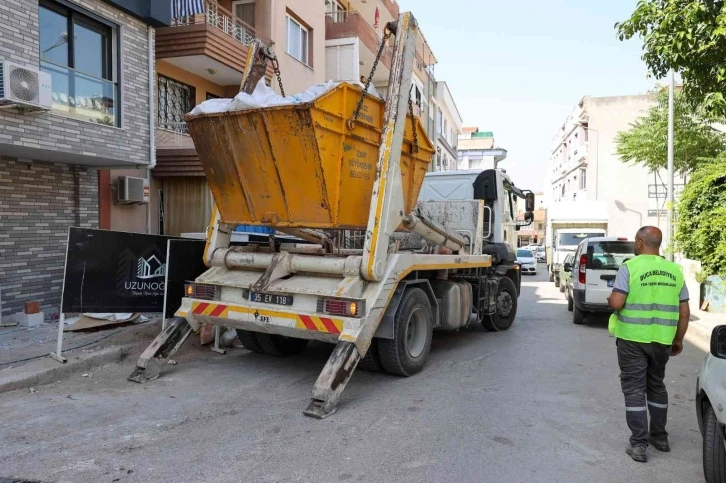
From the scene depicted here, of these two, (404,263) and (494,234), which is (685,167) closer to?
(494,234)

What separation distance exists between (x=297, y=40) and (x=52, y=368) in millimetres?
13910

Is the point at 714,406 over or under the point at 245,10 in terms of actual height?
under

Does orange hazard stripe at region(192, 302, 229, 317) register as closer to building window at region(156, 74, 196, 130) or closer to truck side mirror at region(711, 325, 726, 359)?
truck side mirror at region(711, 325, 726, 359)

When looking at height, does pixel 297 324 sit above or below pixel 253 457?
above

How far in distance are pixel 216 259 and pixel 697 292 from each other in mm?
10377

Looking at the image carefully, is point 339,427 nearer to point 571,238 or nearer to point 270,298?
point 270,298

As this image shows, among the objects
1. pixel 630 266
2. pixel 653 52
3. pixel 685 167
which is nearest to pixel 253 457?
pixel 630 266

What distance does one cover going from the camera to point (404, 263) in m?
5.96

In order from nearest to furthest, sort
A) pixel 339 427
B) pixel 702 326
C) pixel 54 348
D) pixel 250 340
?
pixel 339 427, pixel 54 348, pixel 250 340, pixel 702 326

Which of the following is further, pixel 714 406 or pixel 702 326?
pixel 702 326

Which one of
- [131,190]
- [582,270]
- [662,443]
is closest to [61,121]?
[131,190]

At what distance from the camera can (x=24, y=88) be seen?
296 inches

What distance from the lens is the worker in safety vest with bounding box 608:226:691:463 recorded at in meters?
4.08

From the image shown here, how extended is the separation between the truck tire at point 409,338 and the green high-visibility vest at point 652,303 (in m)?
2.45
